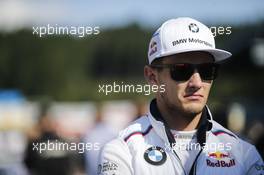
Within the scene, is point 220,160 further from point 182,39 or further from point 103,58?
point 103,58

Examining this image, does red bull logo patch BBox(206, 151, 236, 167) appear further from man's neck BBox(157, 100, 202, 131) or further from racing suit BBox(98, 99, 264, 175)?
man's neck BBox(157, 100, 202, 131)

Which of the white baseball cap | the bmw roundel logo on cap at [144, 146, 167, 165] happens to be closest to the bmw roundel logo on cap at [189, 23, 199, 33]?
the white baseball cap

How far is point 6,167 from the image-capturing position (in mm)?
5465

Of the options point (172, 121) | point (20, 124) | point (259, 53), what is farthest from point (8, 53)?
point (20, 124)

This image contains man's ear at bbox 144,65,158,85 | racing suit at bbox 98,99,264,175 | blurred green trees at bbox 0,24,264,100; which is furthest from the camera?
blurred green trees at bbox 0,24,264,100

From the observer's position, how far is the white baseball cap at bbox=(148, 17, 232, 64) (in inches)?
82.4

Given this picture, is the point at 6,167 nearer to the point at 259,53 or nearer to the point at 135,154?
the point at 259,53

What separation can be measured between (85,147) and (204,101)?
→ 1.84ft

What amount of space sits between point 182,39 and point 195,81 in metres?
0.14

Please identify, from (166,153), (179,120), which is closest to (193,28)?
(179,120)

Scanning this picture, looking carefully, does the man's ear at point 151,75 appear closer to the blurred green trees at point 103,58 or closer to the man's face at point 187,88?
the man's face at point 187,88

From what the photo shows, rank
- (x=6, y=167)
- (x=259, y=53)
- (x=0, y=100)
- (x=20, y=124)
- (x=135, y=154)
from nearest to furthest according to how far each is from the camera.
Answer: (x=135, y=154), (x=259, y=53), (x=6, y=167), (x=0, y=100), (x=20, y=124)

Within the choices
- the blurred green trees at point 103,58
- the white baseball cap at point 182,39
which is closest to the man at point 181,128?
the white baseball cap at point 182,39

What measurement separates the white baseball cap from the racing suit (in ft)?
0.67
